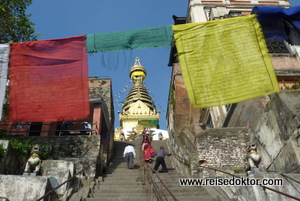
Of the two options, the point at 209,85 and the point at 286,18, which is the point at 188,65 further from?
the point at 286,18

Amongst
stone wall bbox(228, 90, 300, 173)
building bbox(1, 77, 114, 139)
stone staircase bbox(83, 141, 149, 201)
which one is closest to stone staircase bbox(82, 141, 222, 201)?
stone staircase bbox(83, 141, 149, 201)

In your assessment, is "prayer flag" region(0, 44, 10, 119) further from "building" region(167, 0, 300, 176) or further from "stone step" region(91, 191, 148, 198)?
"building" region(167, 0, 300, 176)

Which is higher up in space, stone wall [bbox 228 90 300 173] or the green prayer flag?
the green prayer flag

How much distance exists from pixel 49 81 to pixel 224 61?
477 cm

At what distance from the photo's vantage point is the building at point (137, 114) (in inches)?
1289

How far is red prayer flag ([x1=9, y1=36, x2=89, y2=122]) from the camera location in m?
7.35

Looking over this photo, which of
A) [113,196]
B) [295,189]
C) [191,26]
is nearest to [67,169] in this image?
[113,196]

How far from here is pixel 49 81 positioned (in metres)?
7.40

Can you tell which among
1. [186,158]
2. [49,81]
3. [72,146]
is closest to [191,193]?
[186,158]

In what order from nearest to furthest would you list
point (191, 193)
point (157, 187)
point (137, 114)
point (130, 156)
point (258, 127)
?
point (157, 187), point (191, 193), point (258, 127), point (130, 156), point (137, 114)

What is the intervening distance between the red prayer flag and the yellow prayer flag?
2.91m

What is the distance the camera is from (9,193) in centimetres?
607

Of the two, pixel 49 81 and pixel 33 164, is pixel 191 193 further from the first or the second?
pixel 49 81

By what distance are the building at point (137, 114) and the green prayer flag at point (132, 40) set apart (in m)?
22.4
